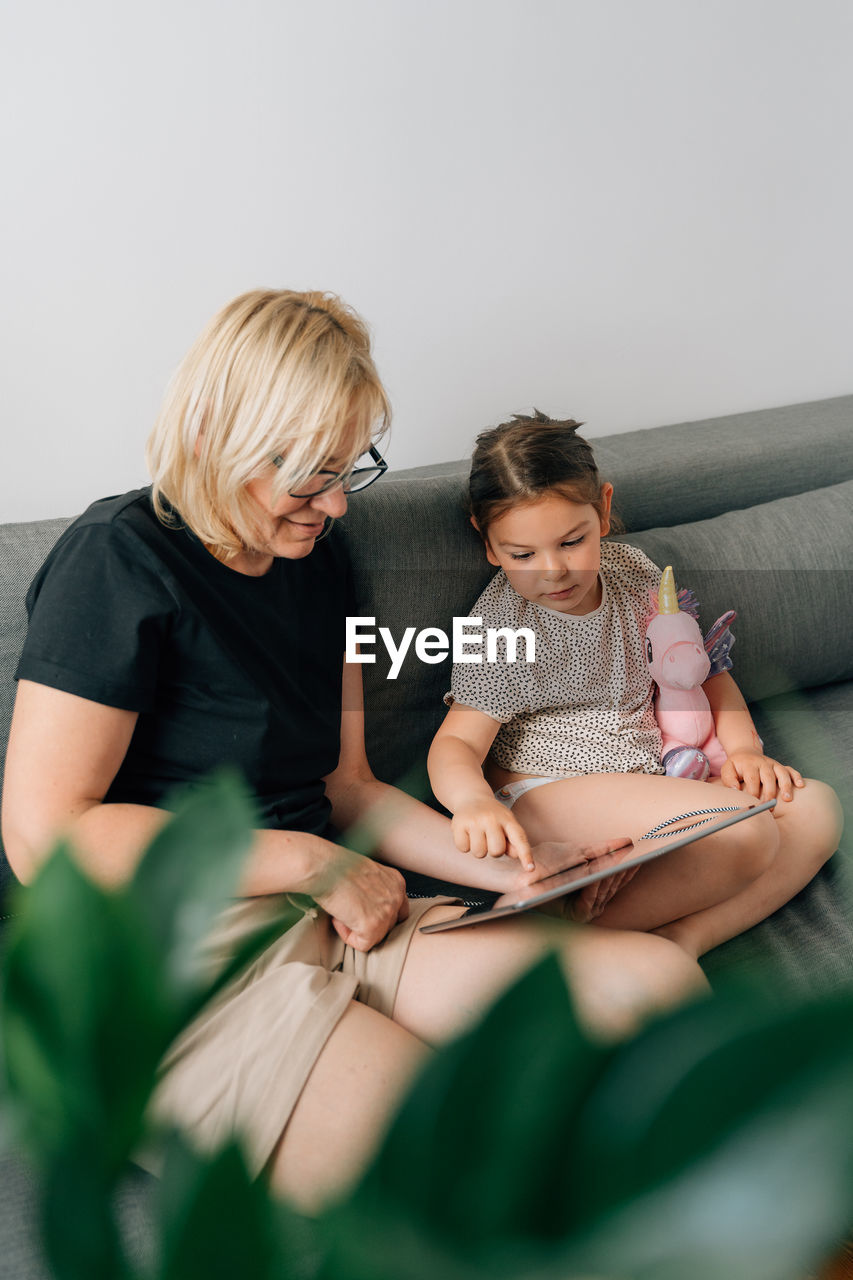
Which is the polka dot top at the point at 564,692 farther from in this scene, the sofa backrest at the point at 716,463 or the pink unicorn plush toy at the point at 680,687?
the sofa backrest at the point at 716,463

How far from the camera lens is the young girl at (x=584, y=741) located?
4.34 feet

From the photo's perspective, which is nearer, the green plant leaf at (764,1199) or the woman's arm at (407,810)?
the green plant leaf at (764,1199)

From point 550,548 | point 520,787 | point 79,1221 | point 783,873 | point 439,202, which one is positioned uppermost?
point 439,202

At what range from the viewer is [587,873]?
107 cm

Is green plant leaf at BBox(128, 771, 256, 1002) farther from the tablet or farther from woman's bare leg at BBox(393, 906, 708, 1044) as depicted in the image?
woman's bare leg at BBox(393, 906, 708, 1044)

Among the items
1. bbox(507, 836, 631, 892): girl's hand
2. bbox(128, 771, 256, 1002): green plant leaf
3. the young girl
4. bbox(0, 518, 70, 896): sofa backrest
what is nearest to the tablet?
bbox(507, 836, 631, 892): girl's hand

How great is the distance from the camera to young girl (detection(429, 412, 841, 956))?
1323mm

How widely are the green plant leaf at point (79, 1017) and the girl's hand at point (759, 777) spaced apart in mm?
1291

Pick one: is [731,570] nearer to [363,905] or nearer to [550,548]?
[550,548]

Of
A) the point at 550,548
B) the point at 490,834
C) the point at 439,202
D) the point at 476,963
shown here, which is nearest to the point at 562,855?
the point at 490,834

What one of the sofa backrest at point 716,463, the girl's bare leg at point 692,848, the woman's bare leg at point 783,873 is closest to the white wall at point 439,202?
the sofa backrest at point 716,463

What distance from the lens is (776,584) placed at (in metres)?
1.83

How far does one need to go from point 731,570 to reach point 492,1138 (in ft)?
5.55

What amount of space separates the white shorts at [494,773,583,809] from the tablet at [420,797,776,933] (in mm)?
291
